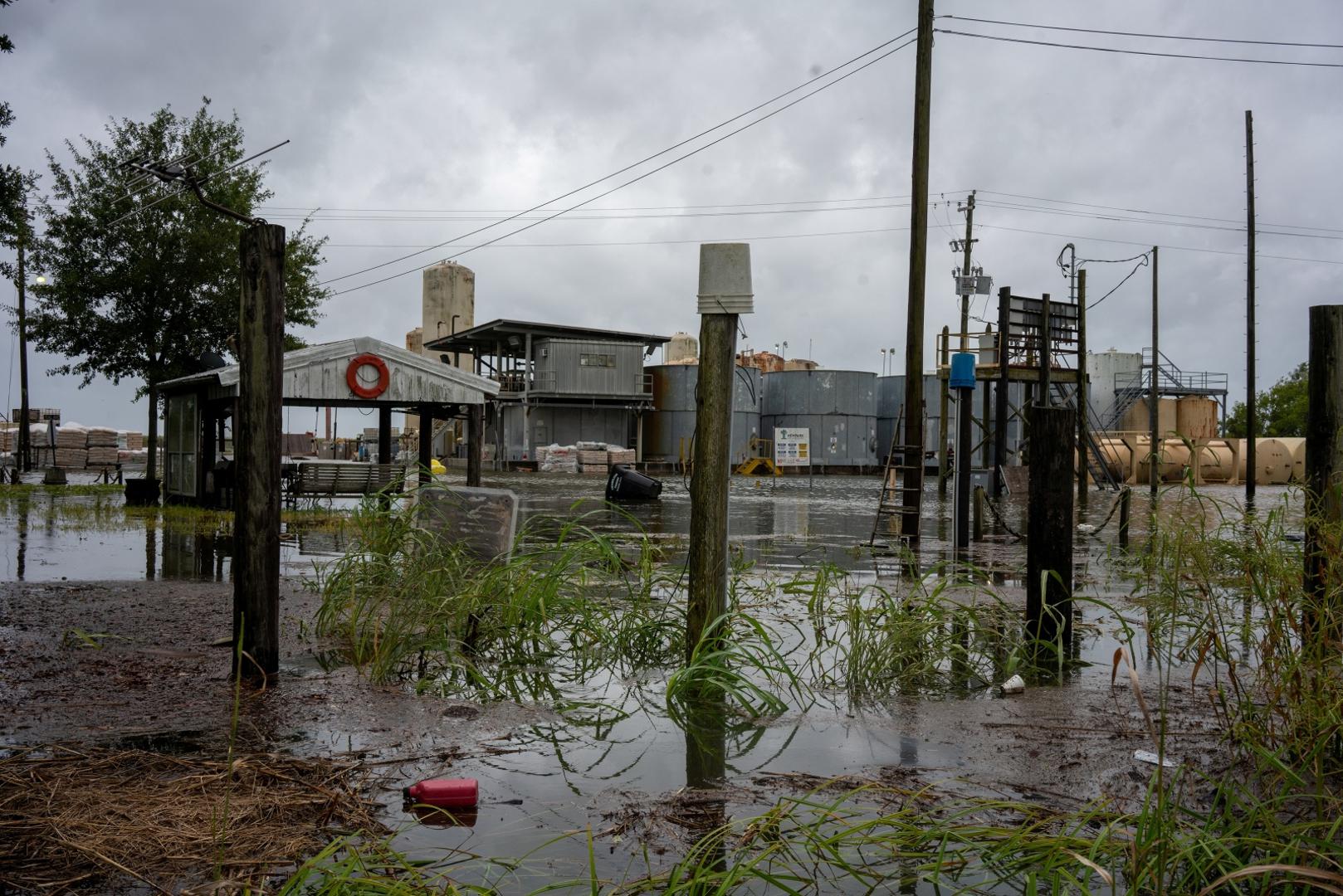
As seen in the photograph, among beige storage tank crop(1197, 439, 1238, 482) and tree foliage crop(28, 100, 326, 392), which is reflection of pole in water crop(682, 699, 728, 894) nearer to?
tree foliage crop(28, 100, 326, 392)

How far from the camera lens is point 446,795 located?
3.58 meters

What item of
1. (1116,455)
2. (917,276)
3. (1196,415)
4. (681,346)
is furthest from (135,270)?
(681,346)

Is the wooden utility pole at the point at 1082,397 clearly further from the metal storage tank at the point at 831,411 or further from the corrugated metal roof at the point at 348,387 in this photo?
the metal storage tank at the point at 831,411

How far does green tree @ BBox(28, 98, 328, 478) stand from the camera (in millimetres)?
26094

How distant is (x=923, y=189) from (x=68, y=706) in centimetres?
1197

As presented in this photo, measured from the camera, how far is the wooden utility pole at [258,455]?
5426mm

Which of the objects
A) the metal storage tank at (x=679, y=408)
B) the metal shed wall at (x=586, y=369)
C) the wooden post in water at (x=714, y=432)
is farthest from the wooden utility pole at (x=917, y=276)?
the metal storage tank at (x=679, y=408)

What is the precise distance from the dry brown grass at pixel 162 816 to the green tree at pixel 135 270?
78.7 ft

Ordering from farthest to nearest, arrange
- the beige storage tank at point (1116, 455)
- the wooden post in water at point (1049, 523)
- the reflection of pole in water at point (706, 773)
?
the beige storage tank at point (1116, 455) < the wooden post in water at point (1049, 523) < the reflection of pole in water at point (706, 773)

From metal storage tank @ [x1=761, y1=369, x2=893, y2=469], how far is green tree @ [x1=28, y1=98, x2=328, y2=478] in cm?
2930

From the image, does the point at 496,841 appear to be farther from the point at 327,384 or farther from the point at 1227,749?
the point at 327,384

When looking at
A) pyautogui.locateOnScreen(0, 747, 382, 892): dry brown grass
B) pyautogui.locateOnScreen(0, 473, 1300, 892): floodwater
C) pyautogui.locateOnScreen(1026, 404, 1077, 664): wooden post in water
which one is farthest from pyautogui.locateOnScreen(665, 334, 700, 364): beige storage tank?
pyautogui.locateOnScreen(0, 747, 382, 892): dry brown grass

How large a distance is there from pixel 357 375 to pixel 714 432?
47.9 feet

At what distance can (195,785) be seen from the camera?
3.64 metres
